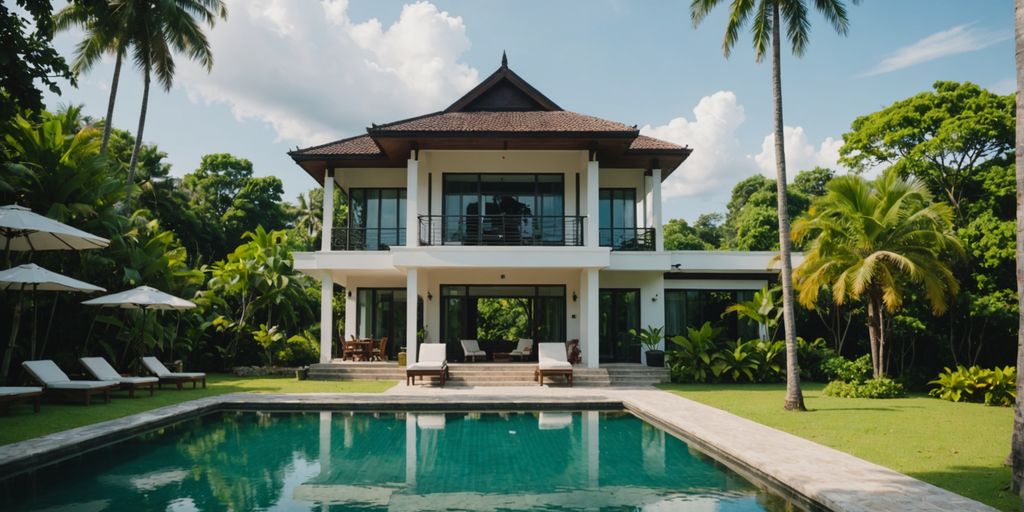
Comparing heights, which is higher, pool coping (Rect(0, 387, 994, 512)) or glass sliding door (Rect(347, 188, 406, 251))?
glass sliding door (Rect(347, 188, 406, 251))

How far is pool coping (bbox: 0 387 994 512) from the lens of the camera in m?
5.85

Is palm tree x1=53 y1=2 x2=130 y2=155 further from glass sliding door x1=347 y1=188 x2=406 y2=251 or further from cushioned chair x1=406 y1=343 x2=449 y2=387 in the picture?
cushioned chair x1=406 y1=343 x2=449 y2=387

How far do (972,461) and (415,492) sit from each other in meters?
6.25

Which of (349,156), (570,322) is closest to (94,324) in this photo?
(349,156)

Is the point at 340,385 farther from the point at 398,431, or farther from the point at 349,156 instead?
the point at 349,156

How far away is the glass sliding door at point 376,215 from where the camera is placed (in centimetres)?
1977

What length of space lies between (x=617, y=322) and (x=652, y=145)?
210 inches

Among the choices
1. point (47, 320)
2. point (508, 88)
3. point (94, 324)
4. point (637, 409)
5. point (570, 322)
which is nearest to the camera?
point (637, 409)

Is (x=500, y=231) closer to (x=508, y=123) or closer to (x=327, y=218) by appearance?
(x=508, y=123)

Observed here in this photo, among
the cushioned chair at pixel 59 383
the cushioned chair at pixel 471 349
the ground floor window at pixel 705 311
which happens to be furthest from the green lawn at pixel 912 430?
the cushioned chair at pixel 59 383

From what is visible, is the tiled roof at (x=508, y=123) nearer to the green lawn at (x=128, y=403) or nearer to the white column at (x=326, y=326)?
the white column at (x=326, y=326)

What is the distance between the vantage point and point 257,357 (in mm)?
19797

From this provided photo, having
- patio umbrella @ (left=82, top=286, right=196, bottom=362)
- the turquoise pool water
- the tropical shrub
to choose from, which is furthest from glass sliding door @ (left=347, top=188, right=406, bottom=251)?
the tropical shrub

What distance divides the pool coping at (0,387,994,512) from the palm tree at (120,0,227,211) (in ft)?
38.4
